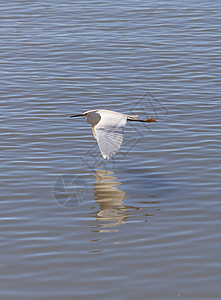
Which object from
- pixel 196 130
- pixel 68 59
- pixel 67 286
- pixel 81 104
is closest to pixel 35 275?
pixel 67 286

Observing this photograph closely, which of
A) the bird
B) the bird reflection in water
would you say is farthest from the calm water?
the bird

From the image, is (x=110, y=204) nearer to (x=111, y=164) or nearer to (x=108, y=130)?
(x=108, y=130)

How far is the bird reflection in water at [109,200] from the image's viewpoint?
657cm

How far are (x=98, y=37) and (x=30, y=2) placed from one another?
4.02 metres

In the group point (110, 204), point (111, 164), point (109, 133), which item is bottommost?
point (110, 204)

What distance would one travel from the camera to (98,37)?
1374 cm

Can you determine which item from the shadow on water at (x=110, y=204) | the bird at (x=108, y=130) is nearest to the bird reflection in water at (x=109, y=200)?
the shadow on water at (x=110, y=204)

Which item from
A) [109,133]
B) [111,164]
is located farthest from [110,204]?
[111,164]

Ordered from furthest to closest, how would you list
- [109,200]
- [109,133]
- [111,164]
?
[111,164]
[109,200]
[109,133]

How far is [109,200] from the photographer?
23.2 feet

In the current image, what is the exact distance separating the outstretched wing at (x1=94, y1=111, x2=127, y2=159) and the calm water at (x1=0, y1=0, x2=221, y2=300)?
675 millimetres

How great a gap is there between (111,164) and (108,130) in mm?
1237

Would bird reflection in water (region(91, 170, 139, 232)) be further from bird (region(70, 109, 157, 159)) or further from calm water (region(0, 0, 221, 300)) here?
bird (region(70, 109, 157, 159))

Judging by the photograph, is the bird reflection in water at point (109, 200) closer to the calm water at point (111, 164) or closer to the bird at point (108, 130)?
the calm water at point (111, 164)
